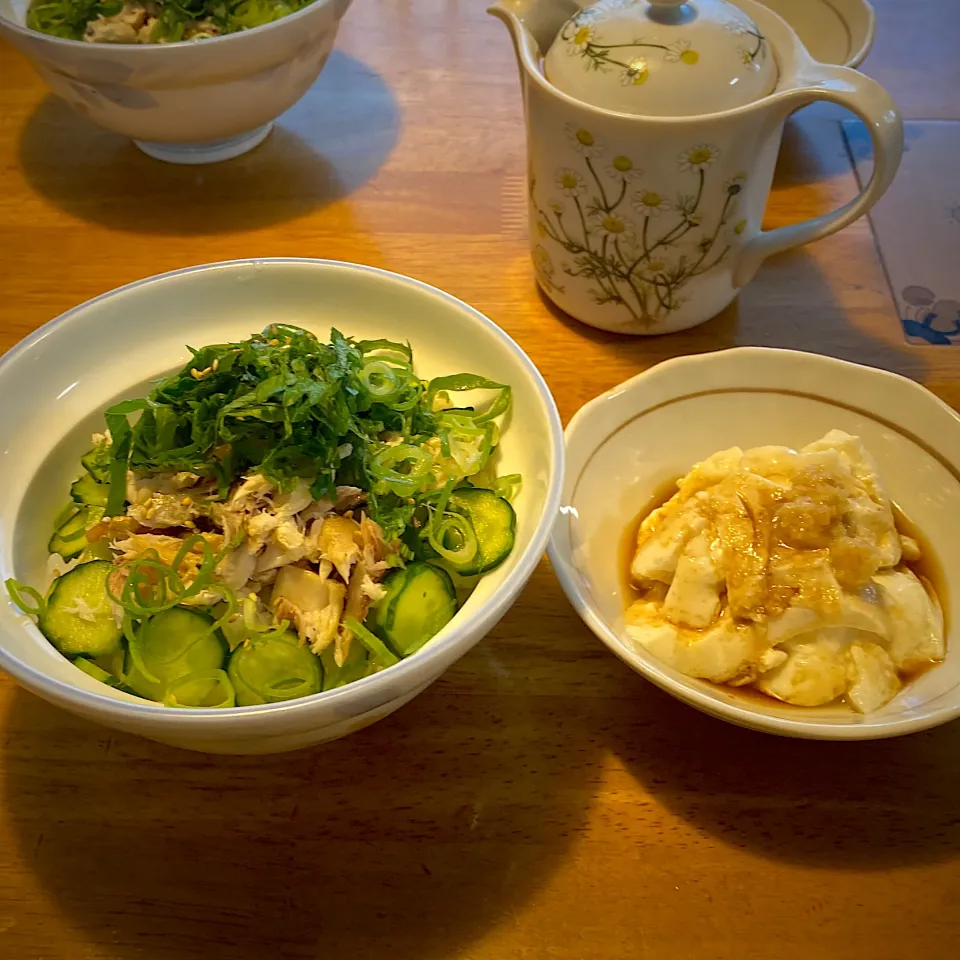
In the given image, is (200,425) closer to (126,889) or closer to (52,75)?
(126,889)

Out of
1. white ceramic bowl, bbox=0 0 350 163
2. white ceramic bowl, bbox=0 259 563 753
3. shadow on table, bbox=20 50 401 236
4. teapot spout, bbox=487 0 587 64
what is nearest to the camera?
white ceramic bowl, bbox=0 259 563 753

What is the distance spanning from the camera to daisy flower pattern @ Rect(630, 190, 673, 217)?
110 cm

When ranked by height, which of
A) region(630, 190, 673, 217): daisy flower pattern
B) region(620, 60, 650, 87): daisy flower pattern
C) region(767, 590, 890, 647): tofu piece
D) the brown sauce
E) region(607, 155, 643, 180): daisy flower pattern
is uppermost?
region(620, 60, 650, 87): daisy flower pattern

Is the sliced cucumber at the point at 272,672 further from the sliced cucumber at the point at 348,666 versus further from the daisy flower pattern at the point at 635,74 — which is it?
the daisy flower pattern at the point at 635,74

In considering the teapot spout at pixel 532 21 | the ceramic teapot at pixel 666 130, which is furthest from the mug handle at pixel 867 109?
the teapot spout at pixel 532 21

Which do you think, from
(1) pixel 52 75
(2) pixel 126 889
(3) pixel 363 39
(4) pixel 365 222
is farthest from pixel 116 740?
(3) pixel 363 39

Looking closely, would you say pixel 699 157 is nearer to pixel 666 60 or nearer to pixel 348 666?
pixel 666 60

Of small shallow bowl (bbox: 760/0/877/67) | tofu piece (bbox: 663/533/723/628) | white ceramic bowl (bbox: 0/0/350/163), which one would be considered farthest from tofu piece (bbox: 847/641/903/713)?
white ceramic bowl (bbox: 0/0/350/163)

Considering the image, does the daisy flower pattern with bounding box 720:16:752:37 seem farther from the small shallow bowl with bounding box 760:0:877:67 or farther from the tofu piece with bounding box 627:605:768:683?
the tofu piece with bounding box 627:605:768:683

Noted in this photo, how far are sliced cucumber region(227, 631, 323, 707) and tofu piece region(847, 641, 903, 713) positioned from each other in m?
0.54

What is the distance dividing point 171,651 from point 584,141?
774 mm

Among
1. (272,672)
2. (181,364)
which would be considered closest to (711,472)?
(272,672)

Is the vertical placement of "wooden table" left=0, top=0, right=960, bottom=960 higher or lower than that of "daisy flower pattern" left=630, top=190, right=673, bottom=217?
lower

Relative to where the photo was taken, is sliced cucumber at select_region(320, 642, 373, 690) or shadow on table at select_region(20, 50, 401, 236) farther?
shadow on table at select_region(20, 50, 401, 236)
